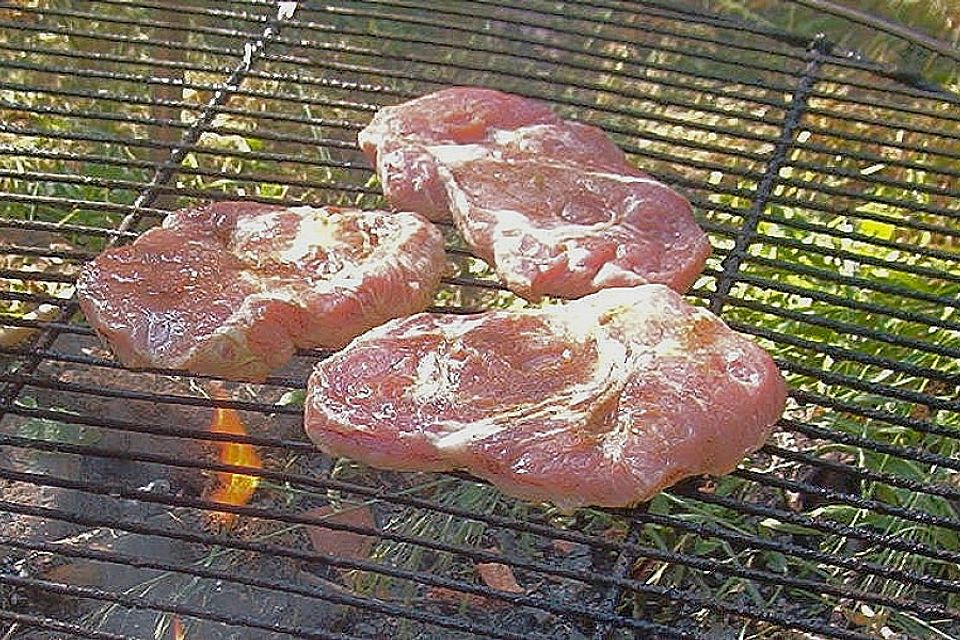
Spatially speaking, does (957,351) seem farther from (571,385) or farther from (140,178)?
(140,178)

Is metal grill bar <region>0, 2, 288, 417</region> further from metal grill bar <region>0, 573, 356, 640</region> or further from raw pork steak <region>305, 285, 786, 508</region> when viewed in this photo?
raw pork steak <region>305, 285, 786, 508</region>

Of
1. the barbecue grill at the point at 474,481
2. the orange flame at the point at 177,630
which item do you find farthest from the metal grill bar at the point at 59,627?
the orange flame at the point at 177,630

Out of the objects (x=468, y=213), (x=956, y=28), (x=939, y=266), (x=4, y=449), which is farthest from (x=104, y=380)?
(x=956, y=28)

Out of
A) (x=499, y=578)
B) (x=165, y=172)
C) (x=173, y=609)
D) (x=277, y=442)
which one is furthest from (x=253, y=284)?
(x=499, y=578)

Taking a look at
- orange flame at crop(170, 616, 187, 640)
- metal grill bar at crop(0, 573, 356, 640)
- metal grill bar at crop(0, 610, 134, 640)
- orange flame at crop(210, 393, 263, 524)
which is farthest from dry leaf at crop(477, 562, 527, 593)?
metal grill bar at crop(0, 610, 134, 640)

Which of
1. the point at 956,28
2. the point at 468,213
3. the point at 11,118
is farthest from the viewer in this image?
the point at 956,28

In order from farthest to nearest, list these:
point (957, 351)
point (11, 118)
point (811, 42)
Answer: point (11, 118) → point (811, 42) → point (957, 351)
